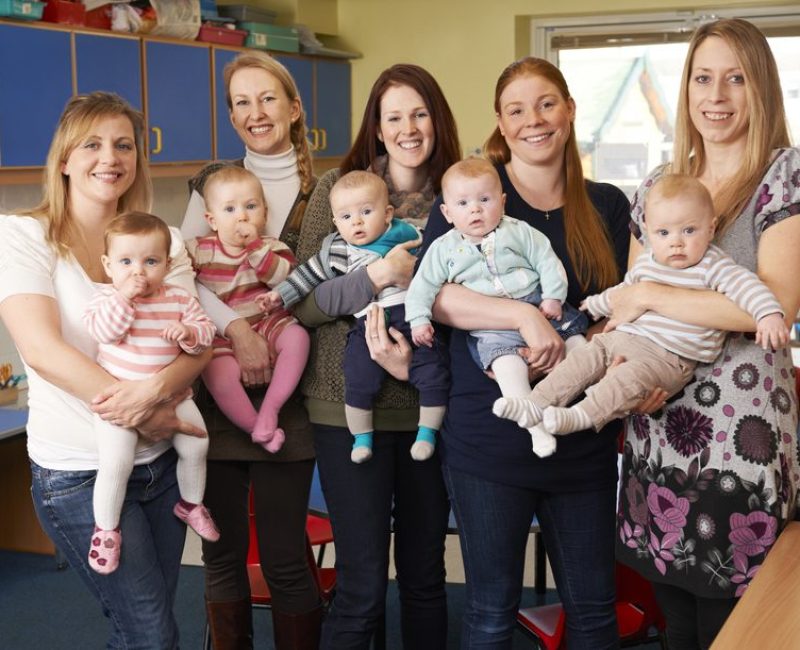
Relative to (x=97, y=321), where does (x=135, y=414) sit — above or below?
below

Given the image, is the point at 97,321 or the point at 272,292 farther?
the point at 272,292

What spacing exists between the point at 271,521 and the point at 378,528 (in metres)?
0.28

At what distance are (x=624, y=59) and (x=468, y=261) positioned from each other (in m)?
4.57

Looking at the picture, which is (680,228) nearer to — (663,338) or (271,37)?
(663,338)

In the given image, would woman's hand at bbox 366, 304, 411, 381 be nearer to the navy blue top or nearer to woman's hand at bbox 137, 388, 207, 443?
the navy blue top

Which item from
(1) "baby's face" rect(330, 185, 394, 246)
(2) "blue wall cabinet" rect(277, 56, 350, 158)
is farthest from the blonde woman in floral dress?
(2) "blue wall cabinet" rect(277, 56, 350, 158)

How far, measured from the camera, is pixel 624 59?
20.7 feet

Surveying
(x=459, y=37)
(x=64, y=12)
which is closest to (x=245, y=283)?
(x=64, y=12)

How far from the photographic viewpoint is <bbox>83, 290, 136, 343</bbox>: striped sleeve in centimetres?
201

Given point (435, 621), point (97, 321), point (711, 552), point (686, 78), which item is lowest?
point (435, 621)

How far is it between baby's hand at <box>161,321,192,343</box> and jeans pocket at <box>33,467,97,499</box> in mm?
302

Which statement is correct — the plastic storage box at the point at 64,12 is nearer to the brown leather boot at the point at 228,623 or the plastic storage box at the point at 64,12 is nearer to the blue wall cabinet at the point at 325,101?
the blue wall cabinet at the point at 325,101

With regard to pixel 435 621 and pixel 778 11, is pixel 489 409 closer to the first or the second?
pixel 435 621

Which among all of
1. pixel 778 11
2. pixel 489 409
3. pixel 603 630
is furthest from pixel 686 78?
pixel 778 11
